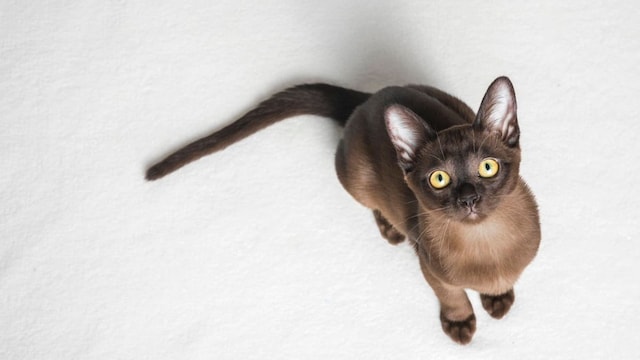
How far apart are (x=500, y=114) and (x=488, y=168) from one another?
10 centimetres

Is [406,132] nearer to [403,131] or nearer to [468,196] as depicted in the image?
[403,131]

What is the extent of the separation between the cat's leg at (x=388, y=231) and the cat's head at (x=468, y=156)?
1.57 ft

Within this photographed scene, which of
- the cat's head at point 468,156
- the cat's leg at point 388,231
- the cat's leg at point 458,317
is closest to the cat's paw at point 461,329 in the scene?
the cat's leg at point 458,317

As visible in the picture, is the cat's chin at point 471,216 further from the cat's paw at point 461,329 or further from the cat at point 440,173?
the cat's paw at point 461,329

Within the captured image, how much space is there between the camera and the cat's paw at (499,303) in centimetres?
164

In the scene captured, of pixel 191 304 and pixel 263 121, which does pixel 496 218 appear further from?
pixel 191 304

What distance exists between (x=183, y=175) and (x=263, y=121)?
0.95 feet

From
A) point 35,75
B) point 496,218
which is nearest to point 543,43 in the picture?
point 496,218

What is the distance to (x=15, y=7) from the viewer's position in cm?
192

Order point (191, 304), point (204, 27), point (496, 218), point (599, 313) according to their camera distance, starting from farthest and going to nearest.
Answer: point (204, 27)
point (191, 304)
point (599, 313)
point (496, 218)

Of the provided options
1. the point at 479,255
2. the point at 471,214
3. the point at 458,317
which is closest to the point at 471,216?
the point at 471,214

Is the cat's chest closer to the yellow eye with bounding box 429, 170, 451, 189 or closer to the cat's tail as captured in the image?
the yellow eye with bounding box 429, 170, 451, 189

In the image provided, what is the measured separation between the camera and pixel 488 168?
1177mm

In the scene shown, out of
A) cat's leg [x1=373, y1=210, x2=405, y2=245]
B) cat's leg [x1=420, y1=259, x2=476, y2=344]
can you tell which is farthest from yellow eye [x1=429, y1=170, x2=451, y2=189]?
cat's leg [x1=373, y1=210, x2=405, y2=245]
